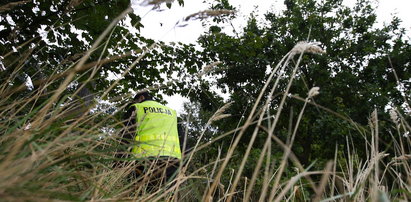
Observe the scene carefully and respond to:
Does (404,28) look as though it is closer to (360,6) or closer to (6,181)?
(360,6)

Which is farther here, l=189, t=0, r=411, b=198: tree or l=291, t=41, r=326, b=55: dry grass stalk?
l=189, t=0, r=411, b=198: tree

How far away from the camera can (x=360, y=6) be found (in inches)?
610

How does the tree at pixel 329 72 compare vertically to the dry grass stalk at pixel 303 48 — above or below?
above

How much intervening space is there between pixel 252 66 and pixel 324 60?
3536 mm

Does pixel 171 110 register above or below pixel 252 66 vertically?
below

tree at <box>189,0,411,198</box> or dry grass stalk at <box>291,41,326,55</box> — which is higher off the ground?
tree at <box>189,0,411,198</box>

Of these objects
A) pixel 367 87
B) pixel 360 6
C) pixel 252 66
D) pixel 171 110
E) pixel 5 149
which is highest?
pixel 360 6

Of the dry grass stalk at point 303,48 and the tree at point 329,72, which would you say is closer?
the dry grass stalk at point 303,48

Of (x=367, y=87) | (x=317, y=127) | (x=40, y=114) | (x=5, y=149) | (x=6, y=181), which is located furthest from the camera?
(x=367, y=87)

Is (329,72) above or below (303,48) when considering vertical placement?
above

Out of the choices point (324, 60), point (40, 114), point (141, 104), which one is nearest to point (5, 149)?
point (40, 114)

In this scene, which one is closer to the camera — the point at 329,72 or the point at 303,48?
the point at 303,48

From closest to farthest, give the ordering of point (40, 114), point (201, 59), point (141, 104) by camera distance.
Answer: point (40, 114) → point (141, 104) → point (201, 59)

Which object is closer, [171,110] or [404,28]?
[171,110]
